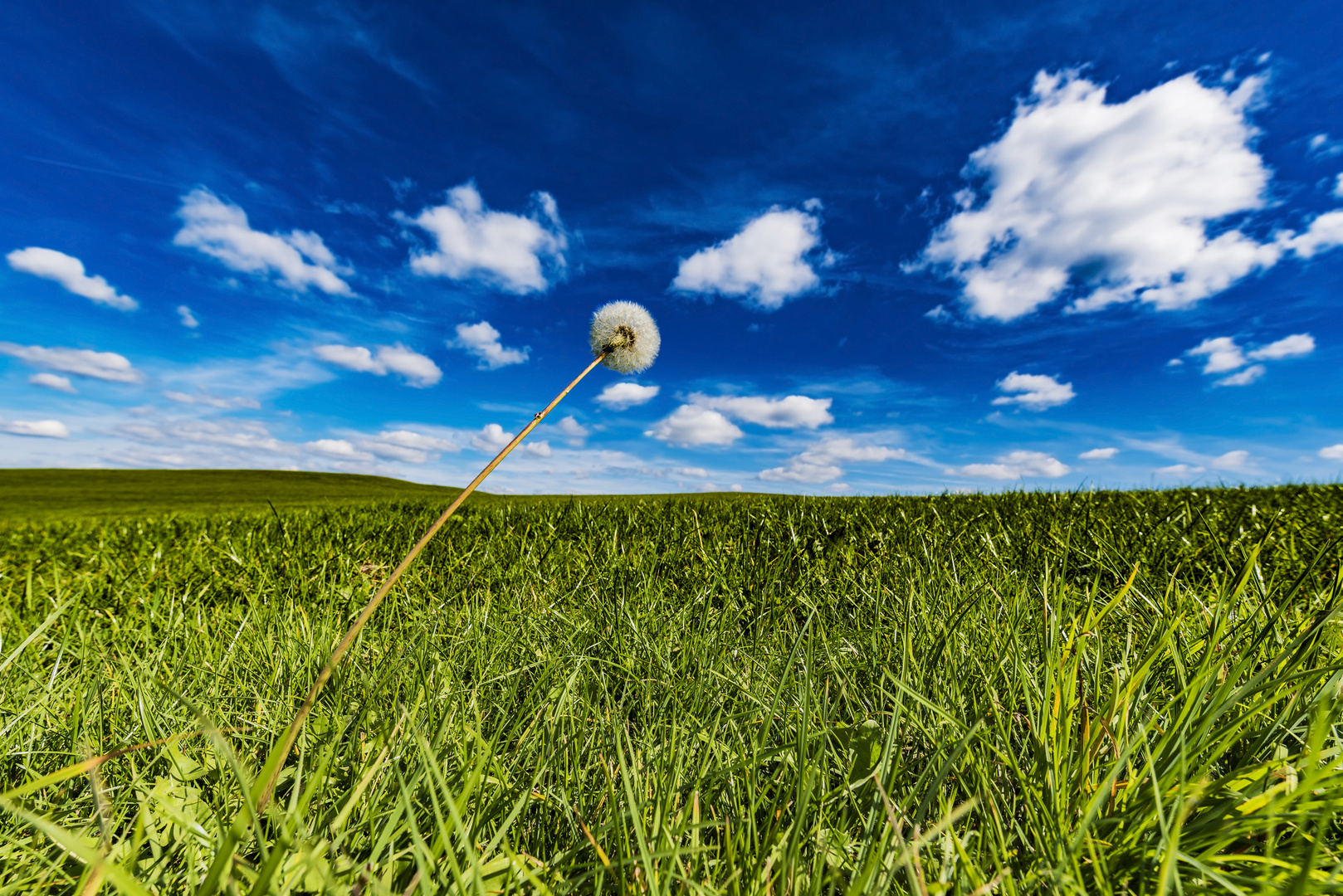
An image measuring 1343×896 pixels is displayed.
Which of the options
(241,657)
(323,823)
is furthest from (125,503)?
(323,823)

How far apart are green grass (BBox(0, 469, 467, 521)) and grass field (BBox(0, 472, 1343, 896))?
44.4ft

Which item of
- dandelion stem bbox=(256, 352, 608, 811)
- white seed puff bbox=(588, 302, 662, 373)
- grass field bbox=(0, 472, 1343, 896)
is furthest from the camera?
white seed puff bbox=(588, 302, 662, 373)

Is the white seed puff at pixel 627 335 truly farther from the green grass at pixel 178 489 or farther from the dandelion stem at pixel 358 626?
the green grass at pixel 178 489

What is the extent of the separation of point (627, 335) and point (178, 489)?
31.6 metres

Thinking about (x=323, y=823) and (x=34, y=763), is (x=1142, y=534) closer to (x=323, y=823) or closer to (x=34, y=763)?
(x=323, y=823)

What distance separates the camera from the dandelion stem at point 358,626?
0.63 meters

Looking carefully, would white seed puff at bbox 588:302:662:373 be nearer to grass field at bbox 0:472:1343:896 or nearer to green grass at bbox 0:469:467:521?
grass field at bbox 0:472:1343:896

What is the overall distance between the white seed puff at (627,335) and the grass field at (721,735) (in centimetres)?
112

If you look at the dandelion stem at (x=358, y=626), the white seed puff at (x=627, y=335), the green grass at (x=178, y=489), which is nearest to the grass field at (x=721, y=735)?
the dandelion stem at (x=358, y=626)

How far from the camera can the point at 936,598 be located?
2426 mm

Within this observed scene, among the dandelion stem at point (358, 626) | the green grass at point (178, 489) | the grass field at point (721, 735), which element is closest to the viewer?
the dandelion stem at point (358, 626)

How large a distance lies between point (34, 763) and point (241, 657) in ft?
→ 2.63

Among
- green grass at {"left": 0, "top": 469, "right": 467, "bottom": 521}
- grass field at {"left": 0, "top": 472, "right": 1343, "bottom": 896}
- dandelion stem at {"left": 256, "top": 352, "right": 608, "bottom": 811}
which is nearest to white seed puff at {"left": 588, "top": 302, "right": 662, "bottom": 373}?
dandelion stem at {"left": 256, "top": 352, "right": 608, "bottom": 811}

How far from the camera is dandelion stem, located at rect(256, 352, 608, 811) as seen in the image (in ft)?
2.07
